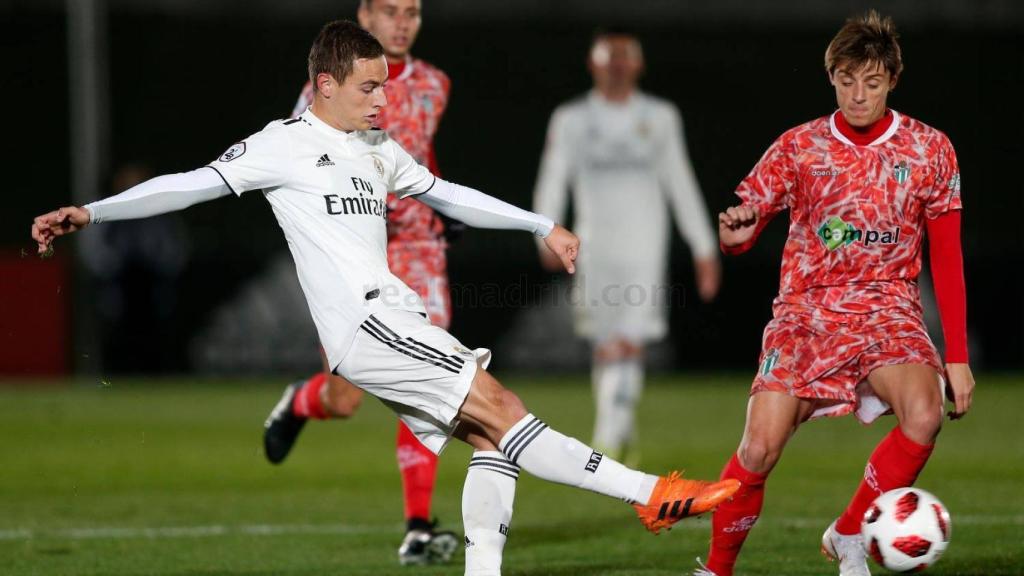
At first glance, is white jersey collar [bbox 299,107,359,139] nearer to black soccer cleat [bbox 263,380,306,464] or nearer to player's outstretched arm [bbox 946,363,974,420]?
player's outstretched arm [bbox 946,363,974,420]

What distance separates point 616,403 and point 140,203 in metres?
5.45

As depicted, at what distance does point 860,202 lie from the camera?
5.09m

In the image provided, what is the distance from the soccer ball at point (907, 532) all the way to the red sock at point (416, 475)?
2.07 m

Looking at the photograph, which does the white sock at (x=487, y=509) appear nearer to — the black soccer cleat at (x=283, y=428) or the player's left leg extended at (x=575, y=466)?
the player's left leg extended at (x=575, y=466)

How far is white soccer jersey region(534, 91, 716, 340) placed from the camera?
A: 9891mm

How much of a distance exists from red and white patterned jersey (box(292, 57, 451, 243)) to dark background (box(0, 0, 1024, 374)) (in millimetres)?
11572

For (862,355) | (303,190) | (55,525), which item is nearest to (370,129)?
(303,190)

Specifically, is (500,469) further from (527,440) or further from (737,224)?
(737,224)

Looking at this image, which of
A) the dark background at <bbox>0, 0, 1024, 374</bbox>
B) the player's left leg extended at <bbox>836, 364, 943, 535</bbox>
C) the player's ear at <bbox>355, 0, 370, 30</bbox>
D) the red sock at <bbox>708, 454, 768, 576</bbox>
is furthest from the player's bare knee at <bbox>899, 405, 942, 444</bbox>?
the dark background at <bbox>0, 0, 1024, 374</bbox>

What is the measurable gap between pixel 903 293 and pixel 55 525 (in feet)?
14.1

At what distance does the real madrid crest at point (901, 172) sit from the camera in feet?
16.6

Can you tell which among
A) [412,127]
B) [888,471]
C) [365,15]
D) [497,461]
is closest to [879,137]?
[888,471]

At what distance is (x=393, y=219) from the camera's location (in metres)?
6.54

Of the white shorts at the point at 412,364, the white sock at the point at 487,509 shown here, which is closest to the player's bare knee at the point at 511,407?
the white shorts at the point at 412,364
